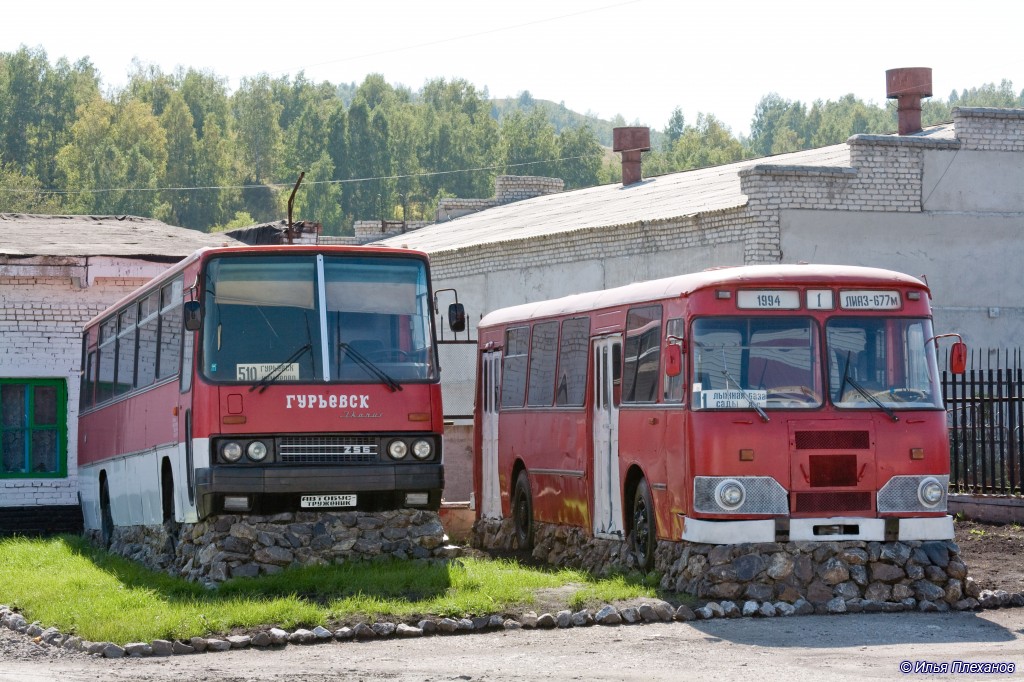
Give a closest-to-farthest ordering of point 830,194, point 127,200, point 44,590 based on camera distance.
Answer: point 44,590 → point 830,194 → point 127,200

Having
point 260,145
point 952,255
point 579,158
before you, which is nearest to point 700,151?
point 579,158

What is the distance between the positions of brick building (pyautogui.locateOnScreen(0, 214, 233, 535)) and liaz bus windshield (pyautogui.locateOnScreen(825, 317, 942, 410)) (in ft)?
39.9

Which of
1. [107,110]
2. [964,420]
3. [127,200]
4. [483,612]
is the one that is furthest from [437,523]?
[107,110]

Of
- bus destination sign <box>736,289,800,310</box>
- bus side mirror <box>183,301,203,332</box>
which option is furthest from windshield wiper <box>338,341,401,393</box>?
bus destination sign <box>736,289,800,310</box>

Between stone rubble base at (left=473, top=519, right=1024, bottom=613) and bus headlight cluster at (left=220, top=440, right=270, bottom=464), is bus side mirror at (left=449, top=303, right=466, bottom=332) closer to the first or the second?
bus headlight cluster at (left=220, top=440, right=270, bottom=464)

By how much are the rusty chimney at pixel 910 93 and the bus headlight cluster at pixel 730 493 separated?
1748cm

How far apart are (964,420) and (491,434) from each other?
19.1 ft

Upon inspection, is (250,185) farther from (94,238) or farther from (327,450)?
(327,450)

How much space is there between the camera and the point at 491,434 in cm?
1972

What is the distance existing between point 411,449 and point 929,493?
4.41m

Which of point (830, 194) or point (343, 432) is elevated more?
point (830, 194)

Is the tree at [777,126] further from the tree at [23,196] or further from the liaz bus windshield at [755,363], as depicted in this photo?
the liaz bus windshield at [755,363]

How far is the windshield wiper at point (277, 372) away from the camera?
46.5 feet

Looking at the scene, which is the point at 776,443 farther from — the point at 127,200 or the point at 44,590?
the point at 127,200
